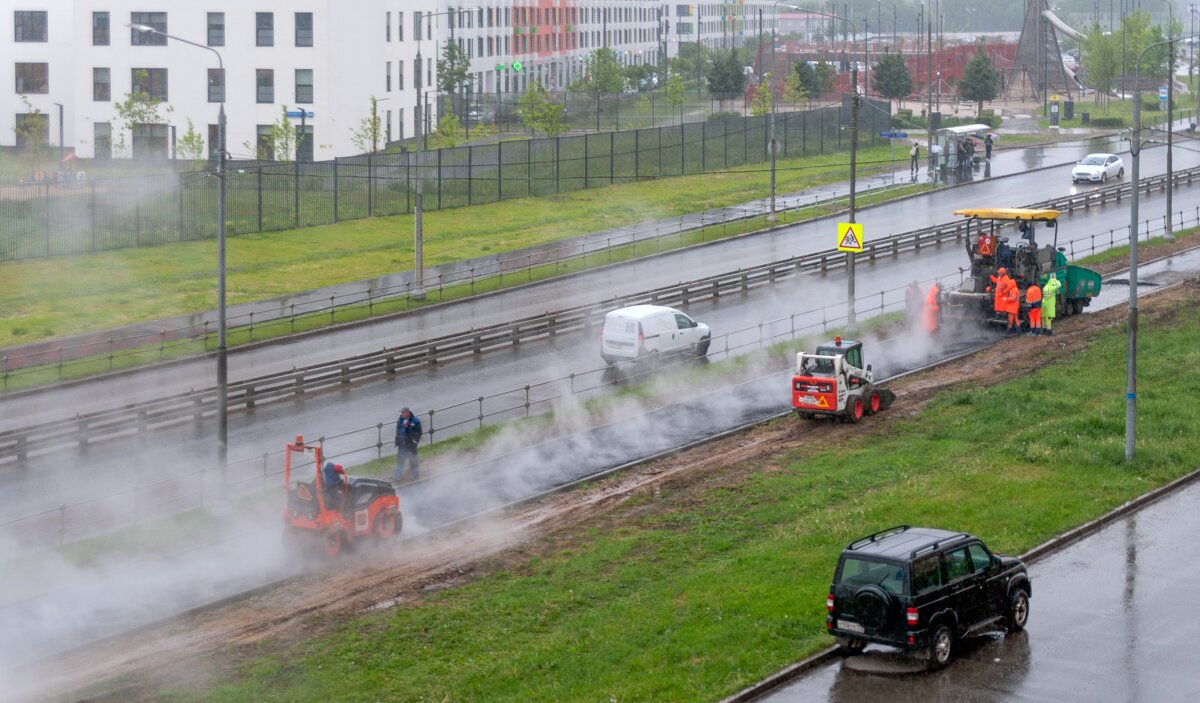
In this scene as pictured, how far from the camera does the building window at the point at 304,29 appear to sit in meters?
83.6

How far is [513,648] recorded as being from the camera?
2119 centimetres

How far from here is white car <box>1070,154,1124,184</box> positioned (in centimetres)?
7519

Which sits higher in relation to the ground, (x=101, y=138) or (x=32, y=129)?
(x=32, y=129)

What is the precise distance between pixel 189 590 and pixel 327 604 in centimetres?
272

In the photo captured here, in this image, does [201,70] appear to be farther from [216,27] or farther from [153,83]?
[153,83]

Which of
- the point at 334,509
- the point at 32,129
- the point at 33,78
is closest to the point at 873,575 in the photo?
the point at 334,509

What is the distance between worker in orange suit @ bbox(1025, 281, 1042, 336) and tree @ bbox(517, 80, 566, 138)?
43.6 meters

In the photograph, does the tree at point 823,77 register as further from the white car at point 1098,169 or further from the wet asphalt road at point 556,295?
the white car at point 1098,169

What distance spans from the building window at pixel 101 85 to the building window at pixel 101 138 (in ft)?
4.77

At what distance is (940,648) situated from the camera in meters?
19.9

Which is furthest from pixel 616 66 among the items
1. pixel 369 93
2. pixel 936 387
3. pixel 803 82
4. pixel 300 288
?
pixel 936 387

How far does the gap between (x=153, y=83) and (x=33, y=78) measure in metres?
8.00

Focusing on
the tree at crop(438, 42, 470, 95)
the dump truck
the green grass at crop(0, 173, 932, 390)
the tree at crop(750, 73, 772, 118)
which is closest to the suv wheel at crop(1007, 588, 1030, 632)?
the dump truck

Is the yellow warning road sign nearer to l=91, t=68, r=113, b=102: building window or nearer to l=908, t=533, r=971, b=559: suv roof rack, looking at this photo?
l=908, t=533, r=971, b=559: suv roof rack
